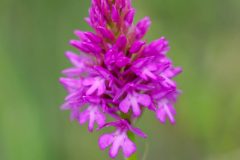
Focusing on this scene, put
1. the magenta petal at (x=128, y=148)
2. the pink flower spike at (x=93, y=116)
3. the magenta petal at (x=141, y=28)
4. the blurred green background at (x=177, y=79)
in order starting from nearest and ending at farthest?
the magenta petal at (x=128, y=148) < the pink flower spike at (x=93, y=116) < the magenta petal at (x=141, y=28) < the blurred green background at (x=177, y=79)

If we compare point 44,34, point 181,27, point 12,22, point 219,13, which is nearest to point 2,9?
point 12,22

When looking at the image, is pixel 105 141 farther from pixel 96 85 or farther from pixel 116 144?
pixel 96 85

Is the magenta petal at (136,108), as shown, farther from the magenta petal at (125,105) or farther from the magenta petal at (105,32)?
the magenta petal at (105,32)

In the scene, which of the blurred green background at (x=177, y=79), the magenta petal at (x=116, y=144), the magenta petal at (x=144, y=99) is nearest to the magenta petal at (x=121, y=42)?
the magenta petal at (x=144, y=99)

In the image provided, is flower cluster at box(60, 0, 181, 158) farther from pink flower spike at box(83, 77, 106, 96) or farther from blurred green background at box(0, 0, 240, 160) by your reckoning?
blurred green background at box(0, 0, 240, 160)

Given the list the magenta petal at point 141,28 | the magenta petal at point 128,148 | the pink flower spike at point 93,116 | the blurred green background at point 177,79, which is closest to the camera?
the magenta petal at point 128,148
